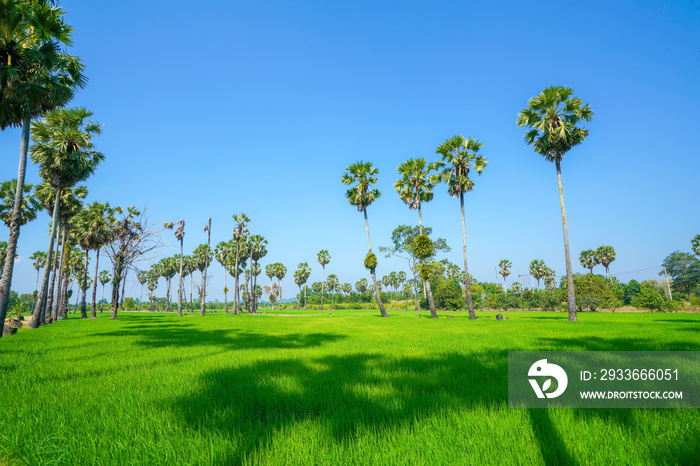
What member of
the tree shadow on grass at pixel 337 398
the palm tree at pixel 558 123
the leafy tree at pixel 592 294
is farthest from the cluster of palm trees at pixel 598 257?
the tree shadow on grass at pixel 337 398

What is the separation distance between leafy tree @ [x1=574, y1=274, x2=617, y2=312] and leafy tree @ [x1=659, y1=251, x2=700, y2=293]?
45705 millimetres

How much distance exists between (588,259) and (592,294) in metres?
44.4

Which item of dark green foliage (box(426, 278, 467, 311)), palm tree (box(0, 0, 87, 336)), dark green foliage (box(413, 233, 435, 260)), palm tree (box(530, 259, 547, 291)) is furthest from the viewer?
palm tree (box(530, 259, 547, 291))

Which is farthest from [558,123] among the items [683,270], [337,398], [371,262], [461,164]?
[683,270]

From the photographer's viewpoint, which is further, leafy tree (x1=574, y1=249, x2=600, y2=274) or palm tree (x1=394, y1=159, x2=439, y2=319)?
leafy tree (x1=574, y1=249, x2=600, y2=274)

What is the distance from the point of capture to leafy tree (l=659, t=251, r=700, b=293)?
76.3 meters

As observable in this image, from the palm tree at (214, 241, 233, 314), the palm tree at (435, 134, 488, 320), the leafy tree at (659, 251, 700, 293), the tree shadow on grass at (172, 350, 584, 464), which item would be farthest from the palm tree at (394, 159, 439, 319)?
the leafy tree at (659, 251, 700, 293)

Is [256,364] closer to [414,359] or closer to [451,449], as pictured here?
[414,359]

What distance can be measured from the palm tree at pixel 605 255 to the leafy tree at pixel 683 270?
50.5ft

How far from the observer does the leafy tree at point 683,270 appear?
76.3 meters

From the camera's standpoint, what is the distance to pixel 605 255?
83000mm

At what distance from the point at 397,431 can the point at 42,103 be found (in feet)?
65.8

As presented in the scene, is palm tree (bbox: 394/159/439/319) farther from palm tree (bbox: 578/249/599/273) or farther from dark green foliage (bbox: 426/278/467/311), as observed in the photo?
palm tree (bbox: 578/249/599/273)

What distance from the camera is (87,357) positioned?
346 inches
